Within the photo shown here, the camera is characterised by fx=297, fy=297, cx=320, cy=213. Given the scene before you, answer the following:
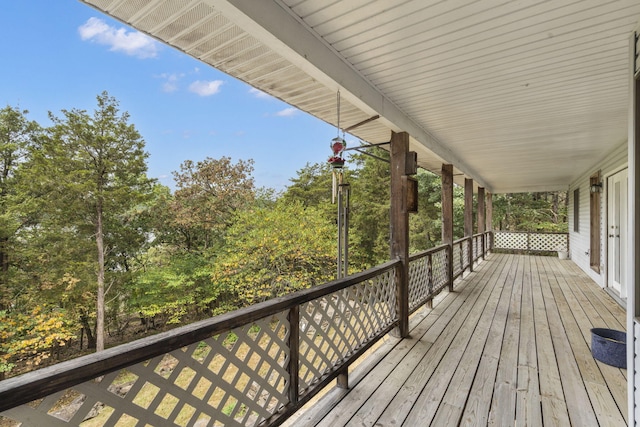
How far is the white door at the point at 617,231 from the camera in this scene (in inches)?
173

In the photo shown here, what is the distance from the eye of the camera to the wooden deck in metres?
1.96

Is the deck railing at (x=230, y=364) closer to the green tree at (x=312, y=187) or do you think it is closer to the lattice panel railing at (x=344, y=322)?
the lattice panel railing at (x=344, y=322)

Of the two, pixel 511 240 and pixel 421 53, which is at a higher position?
pixel 421 53

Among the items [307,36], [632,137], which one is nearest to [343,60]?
[307,36]

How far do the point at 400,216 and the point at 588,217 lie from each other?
6.06 m

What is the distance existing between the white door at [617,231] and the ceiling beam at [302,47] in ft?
13.9

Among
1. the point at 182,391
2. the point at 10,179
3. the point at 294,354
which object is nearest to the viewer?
the point at 182,391

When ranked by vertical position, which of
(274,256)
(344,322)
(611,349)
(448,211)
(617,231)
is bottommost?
(274,256)

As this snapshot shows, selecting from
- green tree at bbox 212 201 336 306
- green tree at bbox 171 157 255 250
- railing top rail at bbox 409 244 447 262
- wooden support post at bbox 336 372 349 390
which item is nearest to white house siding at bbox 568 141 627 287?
railing top rail at bbox 409 244 447 262

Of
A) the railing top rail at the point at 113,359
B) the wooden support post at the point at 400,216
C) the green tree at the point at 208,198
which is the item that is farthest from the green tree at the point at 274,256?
the railing top rail at the point at 113,359

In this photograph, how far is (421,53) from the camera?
2.04 metres

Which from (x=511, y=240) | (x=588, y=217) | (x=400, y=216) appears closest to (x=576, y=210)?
(x=588, y=217)

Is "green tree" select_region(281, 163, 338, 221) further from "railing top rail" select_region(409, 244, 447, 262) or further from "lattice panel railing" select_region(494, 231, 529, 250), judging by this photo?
"railing top rail" select_region(409, 244, 447, 262)

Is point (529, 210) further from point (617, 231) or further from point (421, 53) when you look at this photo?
point (421, 53)
